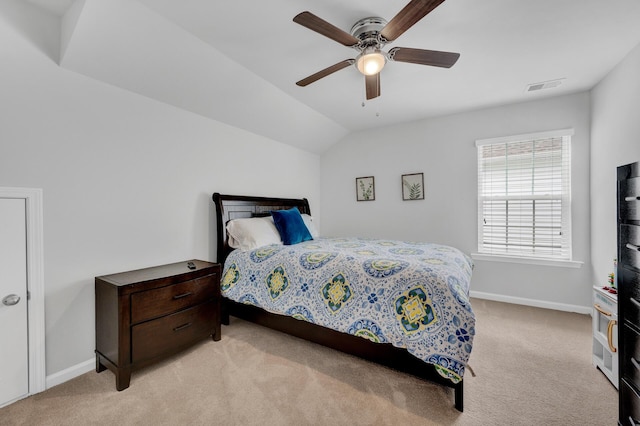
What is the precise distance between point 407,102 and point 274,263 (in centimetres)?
259

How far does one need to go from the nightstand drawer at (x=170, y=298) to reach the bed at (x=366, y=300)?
1.24 ft

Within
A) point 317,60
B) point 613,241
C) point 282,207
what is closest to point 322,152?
point 282,207

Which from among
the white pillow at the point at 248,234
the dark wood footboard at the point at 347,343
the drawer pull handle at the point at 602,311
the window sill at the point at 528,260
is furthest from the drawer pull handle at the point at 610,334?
the white pillow at the point at 248,234

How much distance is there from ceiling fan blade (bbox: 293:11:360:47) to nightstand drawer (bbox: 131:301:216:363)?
2274 mm

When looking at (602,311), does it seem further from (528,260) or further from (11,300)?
(11,300)

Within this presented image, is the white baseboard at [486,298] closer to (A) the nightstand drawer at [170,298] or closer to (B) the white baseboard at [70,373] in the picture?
(B) the white baseboard at [70,373]

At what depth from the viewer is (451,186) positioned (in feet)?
12.8

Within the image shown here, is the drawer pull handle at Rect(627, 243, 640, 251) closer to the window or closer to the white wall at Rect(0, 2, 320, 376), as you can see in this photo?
the window

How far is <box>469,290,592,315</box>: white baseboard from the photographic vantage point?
3.23 m

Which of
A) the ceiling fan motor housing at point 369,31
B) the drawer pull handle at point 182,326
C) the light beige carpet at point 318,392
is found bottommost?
the light beige carpet at point 318,392

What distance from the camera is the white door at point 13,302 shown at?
174 cm

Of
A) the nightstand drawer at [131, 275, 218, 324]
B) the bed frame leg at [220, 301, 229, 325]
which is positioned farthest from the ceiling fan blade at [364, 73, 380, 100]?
the bed frame leg at [220, 301, 229, 325]

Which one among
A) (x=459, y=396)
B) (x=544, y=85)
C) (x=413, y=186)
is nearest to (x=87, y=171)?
(x=459, y=396)

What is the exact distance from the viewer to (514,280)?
355 centimetres
